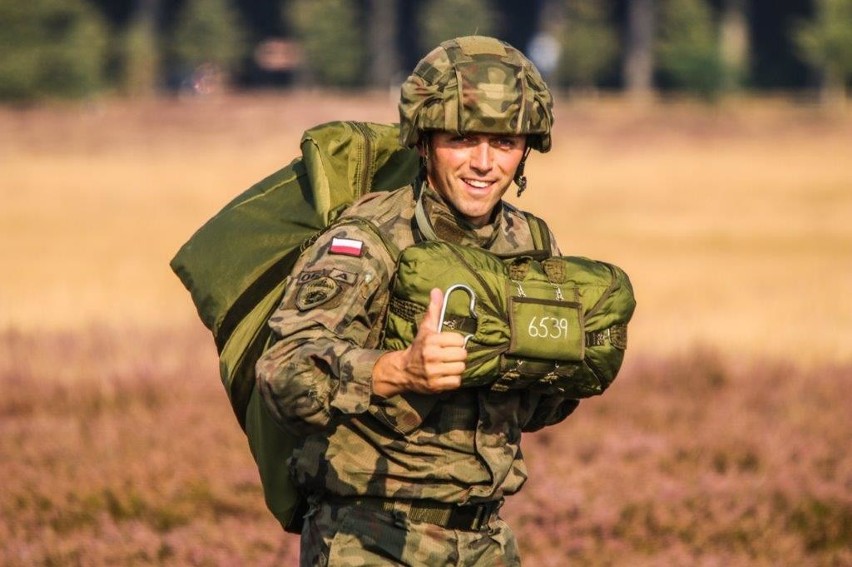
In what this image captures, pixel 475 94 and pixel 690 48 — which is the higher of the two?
pixel 475 94

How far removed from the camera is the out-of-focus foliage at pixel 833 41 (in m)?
63.4

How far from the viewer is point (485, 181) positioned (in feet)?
13.1

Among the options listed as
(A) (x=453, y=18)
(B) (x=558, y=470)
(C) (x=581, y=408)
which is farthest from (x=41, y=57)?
(B) (x=558, y=470)

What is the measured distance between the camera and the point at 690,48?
67375 millimetres

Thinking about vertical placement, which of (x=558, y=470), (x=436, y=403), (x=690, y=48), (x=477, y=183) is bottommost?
(x=690, y=48)

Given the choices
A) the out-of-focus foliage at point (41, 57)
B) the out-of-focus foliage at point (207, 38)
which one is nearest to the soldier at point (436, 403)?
the out-of-focus foliage at point (41, 57)

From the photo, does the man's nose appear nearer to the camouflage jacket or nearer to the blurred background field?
the camouflage jacket

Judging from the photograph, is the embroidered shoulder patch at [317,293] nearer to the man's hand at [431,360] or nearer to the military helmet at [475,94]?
the man's hand at [431,360]

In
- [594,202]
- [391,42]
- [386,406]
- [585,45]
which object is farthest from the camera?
[391,42]

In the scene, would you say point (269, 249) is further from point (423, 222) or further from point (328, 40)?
point (328, 40)

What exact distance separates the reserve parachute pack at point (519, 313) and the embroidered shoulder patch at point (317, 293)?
175 mm

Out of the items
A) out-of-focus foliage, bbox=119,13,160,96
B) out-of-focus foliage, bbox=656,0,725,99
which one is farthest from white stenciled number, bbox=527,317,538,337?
out-of-focus foliage, bbox=119,13,160,96

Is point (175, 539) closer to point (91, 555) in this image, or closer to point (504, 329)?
point (91, 555)

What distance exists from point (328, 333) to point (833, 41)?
62.5 metres
